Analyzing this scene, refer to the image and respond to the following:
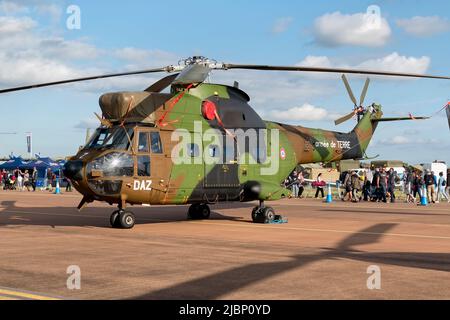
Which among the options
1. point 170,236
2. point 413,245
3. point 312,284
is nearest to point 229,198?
point 170,236

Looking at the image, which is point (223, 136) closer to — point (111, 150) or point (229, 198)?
point (229, 198)

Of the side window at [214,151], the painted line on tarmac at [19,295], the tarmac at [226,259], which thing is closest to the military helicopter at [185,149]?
the side window at [214,151]

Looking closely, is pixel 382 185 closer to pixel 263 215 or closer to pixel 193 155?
pixel 263 215

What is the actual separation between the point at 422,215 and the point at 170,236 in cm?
1115

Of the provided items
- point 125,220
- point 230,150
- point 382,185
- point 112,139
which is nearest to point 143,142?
point 112,139

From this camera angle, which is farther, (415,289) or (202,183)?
Result: (202,183)

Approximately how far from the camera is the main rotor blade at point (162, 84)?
16203mm

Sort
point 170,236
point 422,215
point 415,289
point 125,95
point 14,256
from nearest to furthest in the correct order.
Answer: point 415,289 < point 14,256 < point 170,236 < point 125,95 < point 422,215

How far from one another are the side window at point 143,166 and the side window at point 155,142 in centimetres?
35

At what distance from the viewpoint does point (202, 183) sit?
17375 millimetres

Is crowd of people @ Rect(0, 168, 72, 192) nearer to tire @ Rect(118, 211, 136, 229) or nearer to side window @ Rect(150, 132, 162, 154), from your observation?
tire @ Rect(118, 211, 136, 229)

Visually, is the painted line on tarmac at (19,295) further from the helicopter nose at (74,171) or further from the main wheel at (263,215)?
the main wheel at (263,215)

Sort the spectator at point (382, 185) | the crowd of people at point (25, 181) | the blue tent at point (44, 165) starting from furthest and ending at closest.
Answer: the blue tent at point (44, 165) → the crowd of people at point (25, 181) → the spectator at point (382, 185)
